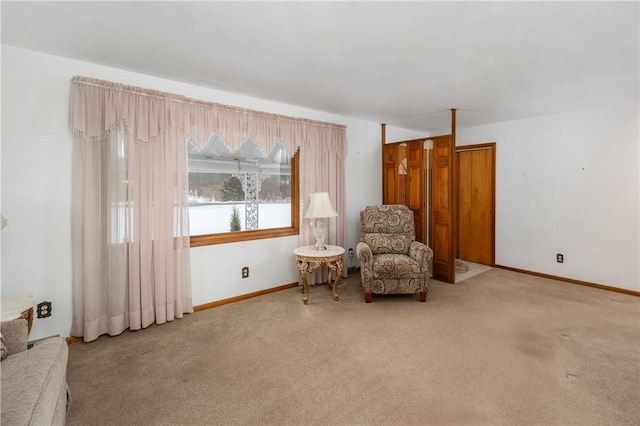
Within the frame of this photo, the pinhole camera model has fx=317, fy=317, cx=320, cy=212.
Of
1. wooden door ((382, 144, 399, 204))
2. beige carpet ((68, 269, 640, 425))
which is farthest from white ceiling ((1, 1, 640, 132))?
beige carpet ((68, 269, 640, 425))

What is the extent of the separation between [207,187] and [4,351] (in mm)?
2306

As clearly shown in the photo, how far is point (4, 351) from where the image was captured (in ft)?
4.89

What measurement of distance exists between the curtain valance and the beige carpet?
1828 millimetres

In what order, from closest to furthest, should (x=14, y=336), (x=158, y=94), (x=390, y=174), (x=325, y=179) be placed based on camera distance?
(x=14, y=336) → (x=158, y=94) → (x=325, y=179) → (x=390, y=174)

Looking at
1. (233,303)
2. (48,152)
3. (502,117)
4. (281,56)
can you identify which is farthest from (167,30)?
(502,117)

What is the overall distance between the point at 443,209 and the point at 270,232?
2361 millimetres

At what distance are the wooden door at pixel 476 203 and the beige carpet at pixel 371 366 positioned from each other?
187cm

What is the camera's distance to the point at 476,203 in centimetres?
540

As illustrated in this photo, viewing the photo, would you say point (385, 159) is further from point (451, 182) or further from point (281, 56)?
point (281, 56)

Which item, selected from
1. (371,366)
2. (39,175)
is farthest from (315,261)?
(39,175)

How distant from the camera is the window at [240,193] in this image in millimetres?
3498

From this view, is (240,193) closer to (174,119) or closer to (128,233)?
(174,119)

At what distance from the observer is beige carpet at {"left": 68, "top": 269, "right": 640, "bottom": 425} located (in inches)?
71.7

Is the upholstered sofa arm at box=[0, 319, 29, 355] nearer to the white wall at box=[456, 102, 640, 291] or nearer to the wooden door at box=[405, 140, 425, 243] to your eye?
the wooden door at box=[405, 140, 425, 243]
